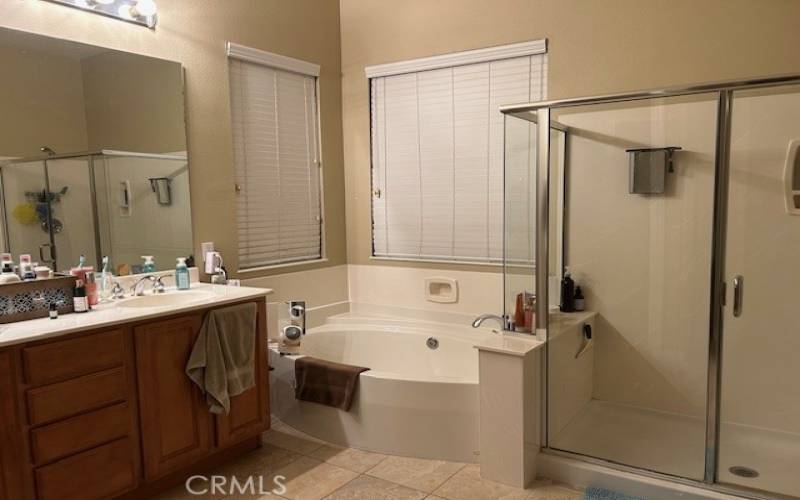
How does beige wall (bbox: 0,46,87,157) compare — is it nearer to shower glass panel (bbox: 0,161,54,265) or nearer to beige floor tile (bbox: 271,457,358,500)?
shower glass panel (bbox: 0,161,54,265)

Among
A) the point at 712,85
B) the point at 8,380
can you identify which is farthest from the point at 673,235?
the point at 8,380

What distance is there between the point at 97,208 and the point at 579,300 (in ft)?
8.62

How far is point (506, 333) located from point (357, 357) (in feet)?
4.40

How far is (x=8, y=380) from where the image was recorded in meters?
1.97

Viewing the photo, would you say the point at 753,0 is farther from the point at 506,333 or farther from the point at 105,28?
the point at 105,28

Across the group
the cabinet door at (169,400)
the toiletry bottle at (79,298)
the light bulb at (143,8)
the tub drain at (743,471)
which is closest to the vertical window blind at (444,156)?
the light bulb at (143,8)

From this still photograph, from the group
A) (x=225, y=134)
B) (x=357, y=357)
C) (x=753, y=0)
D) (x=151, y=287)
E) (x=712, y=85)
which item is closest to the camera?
(x=712, y=85)

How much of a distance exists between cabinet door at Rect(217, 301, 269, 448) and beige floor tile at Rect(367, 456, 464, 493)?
0.63 m

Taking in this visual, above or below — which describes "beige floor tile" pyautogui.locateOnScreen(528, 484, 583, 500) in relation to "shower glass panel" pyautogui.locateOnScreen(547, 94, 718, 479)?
below

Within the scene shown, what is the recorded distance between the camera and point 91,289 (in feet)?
8.32

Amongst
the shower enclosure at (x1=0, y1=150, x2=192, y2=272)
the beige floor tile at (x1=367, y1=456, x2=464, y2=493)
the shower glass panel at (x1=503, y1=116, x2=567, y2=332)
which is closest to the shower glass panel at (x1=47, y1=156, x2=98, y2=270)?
the shower enclosure at (x1=0, y1=150, x2=192, y2=272)

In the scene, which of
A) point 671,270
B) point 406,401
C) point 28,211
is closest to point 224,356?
point 406,401

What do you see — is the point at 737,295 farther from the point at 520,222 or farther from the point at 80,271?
the point at 80,271

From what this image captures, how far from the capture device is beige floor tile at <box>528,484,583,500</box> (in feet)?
8.30
